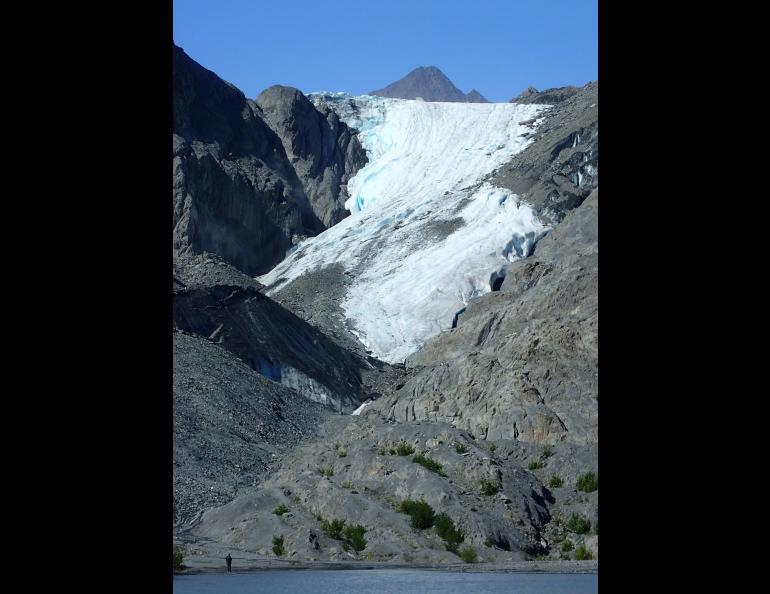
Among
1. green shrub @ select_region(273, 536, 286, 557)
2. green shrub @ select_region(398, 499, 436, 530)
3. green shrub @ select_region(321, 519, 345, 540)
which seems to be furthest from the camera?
green shrub @ select_region(321, 519, 345, 540)

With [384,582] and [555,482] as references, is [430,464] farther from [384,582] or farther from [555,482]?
[384,582]

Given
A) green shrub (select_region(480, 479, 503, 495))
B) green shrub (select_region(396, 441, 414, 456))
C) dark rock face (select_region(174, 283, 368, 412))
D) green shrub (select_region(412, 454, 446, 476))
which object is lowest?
green shrub (select_region(480, 479, 503, 495))

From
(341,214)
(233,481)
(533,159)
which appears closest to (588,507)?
(233,481)

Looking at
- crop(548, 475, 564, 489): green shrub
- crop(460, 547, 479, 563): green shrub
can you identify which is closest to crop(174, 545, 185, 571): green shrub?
crop(460, 547, 479, 563): green shrub

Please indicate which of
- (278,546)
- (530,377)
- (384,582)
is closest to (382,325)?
(530,377)

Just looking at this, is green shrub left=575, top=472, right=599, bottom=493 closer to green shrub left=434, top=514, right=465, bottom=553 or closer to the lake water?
green shrub left=434, top=514, right=465, bottom=553
